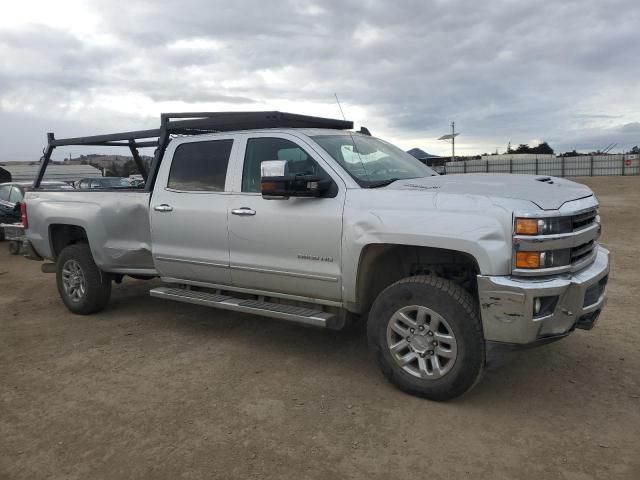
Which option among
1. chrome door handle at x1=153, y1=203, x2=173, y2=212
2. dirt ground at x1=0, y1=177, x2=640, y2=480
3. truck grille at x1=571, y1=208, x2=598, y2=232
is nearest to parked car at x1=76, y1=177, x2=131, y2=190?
chrome door handle at x1=153, y1=203, x2=173, y2=212

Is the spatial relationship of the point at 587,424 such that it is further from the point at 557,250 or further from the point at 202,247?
the point at 202,247

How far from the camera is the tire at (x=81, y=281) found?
20.1ft

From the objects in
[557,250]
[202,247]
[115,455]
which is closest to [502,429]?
[557,250]

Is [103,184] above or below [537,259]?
above

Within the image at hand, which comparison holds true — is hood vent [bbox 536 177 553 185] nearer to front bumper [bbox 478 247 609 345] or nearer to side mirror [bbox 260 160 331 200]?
front bumper [bbox 478 247 609 345]

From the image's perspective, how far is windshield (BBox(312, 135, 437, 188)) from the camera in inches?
171

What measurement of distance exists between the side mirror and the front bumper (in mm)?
1398

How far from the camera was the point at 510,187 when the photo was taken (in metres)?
3.79

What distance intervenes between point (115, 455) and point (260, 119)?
9.97 feet

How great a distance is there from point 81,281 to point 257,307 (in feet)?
8.88

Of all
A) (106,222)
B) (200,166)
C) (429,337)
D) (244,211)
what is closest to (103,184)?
(106,222)

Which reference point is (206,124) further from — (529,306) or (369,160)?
(529,306)

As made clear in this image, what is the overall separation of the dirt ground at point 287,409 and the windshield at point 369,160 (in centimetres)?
155

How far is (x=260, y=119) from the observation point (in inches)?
197
